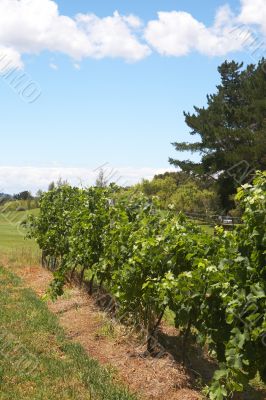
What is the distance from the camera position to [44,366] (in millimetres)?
6957

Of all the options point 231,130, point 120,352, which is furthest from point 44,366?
point 231,130

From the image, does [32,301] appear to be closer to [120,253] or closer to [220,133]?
[120,253]

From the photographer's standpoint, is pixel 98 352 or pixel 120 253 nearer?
pixel 98 352

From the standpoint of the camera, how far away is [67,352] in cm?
773

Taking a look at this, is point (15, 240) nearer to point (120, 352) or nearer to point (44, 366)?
point (120, 352)

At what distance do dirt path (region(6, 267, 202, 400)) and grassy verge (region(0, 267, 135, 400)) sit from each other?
0.98ft

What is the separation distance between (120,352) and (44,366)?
1.50 m

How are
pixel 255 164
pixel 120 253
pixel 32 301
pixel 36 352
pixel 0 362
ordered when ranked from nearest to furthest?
pixel 0 362
pixel 36 352
pixel 120 253
pixel 32 301
pixel 255 164

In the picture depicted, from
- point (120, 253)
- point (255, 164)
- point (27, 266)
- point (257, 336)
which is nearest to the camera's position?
point (257, 336)

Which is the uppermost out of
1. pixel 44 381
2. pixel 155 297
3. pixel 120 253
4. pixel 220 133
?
pixel 220 133

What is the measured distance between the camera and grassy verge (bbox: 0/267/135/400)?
6.11m

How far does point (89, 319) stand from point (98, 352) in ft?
6.17

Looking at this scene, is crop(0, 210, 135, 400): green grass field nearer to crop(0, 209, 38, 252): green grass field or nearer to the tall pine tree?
crop(0, 209, 38, 252): green grass field

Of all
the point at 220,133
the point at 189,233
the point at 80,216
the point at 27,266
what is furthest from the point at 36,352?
the point at 220,133
